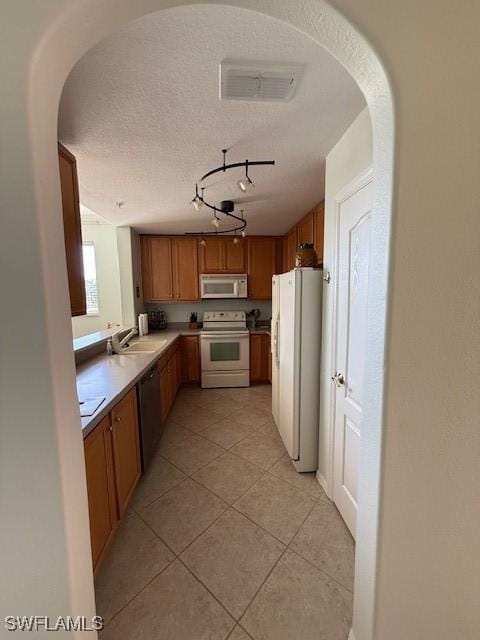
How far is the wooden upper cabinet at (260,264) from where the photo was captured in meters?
4.38

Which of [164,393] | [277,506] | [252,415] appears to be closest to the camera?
[277,506]

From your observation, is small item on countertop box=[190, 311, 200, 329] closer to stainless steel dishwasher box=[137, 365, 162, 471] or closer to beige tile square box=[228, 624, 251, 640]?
stainless steel dishwasher box=[137, 365, 162, 471]

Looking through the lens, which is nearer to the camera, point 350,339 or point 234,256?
point 350,339

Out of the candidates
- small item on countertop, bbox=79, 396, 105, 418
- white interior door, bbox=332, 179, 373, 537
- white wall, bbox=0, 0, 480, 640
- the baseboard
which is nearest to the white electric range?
the baseboard

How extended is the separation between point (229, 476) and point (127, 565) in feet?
2.91

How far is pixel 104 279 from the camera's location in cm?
419

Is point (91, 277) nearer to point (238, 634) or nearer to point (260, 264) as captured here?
point (260, 264)

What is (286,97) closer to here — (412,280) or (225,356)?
(412,280)

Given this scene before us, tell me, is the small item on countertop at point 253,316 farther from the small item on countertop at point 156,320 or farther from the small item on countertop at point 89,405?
the small item on countertop at point 89,405

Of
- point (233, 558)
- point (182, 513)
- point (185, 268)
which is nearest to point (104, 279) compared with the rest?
point (185, 268)

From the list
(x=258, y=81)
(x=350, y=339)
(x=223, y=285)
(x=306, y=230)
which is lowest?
(x=350, y=339)

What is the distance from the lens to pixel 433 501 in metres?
0.85

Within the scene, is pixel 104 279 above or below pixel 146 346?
→ above

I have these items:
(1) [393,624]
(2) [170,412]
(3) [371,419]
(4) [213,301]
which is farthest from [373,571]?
(4) [213,301]
